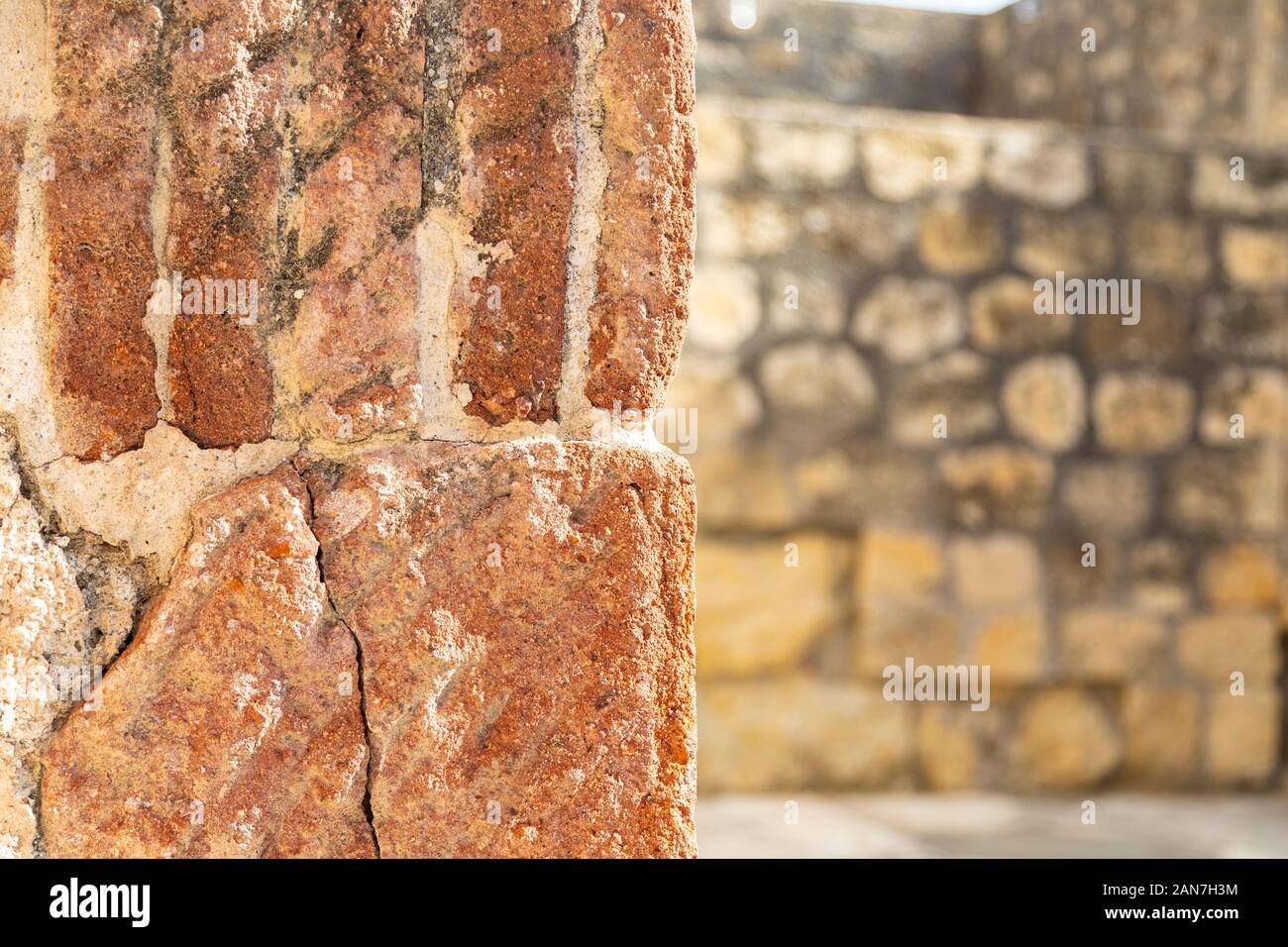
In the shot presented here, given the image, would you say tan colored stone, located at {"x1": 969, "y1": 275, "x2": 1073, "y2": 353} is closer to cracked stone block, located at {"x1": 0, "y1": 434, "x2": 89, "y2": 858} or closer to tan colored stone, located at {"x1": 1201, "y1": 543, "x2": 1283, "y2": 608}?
tan colored stone, located at {"x1": 1201, "y1": 543, "x2": 1283, "y2": 608}

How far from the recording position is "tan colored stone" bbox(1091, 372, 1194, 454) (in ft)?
12.1

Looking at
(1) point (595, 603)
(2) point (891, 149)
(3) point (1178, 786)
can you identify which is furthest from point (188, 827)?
(3) point (1178, 786)

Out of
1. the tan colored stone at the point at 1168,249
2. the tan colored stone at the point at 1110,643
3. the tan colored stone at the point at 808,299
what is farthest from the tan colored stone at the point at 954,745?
the tan colored stone at the point at 1168,249

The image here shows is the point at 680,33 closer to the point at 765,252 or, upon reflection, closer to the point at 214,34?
the point at 214,34

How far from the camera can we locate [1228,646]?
3.74 m

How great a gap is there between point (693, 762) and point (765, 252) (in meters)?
2.66

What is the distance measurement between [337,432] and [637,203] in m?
0.25

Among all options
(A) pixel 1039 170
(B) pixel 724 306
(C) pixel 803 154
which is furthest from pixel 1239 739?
(C) pixel 803 154

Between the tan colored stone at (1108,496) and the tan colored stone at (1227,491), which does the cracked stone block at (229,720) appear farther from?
the tan colored stone at (1227,491)

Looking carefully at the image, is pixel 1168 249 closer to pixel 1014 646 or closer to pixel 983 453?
pixel 983 453

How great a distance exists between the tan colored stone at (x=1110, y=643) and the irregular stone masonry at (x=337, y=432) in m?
2.94

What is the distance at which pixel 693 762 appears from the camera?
3.22 ft

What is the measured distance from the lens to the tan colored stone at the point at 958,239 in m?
3.61

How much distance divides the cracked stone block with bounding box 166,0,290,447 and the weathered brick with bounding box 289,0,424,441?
0.02 m
